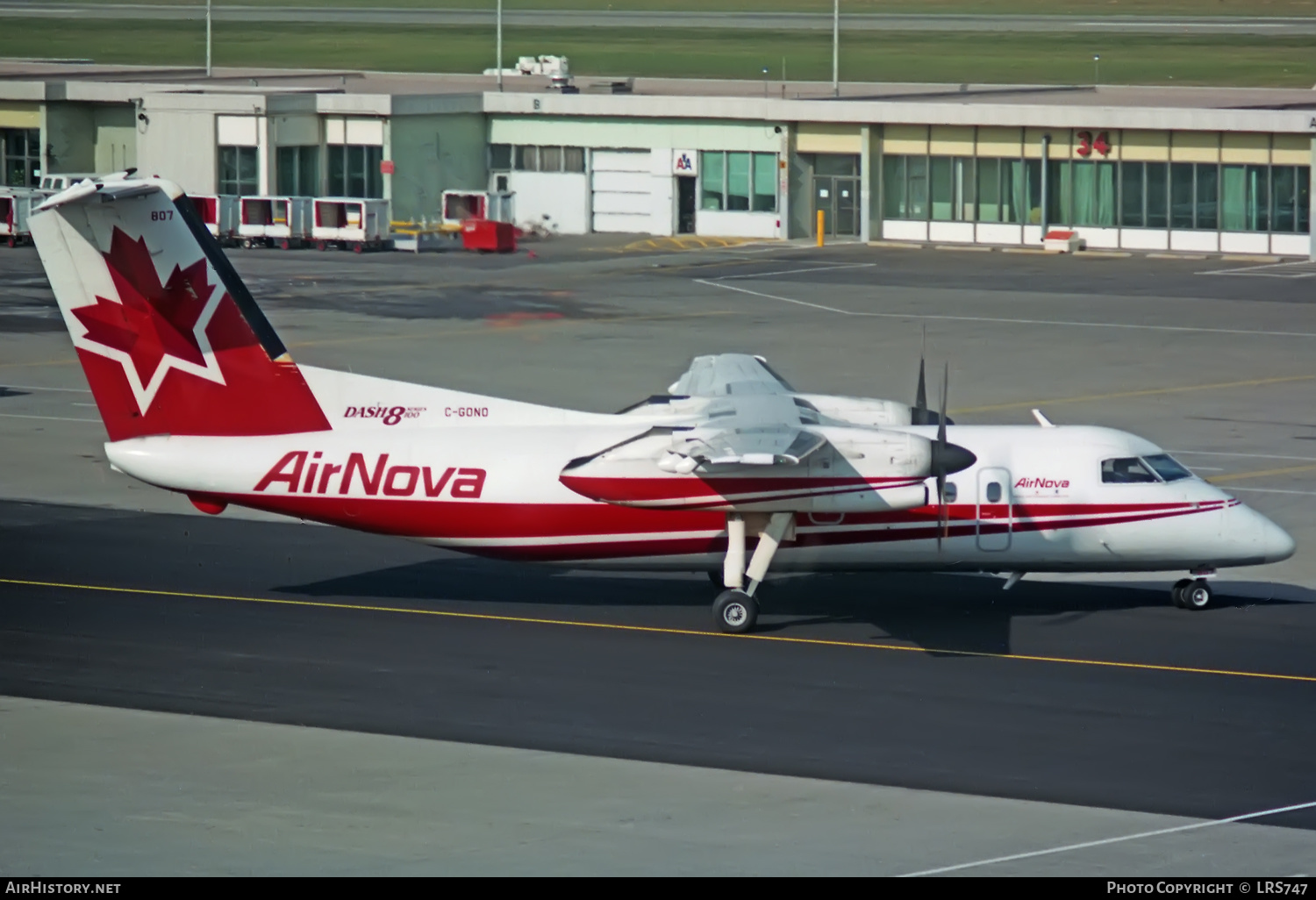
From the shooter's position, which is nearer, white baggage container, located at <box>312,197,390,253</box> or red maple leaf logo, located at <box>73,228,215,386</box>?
red maple leaf logo, located at <box>73,228,215,386</box>

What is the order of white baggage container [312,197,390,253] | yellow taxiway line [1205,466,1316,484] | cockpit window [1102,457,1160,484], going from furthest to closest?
1. white baggage container [312,197,390,253]
2. yellow taxiway line [1205,466,1316,484]
3. cockpit window [1102,457,1160,484]

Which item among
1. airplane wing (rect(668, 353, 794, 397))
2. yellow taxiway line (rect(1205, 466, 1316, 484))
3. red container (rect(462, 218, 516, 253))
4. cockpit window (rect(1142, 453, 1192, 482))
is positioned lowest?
yellow taxiway line (rect(1205, 466, 1316, 484))

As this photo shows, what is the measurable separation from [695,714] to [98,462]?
62.1 feet

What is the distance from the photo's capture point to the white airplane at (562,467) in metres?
24.3

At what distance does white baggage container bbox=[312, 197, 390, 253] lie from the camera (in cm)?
7650

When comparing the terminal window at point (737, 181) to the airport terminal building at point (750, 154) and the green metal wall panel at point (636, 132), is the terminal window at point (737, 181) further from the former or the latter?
the green metal wall panel at point (636, 132)

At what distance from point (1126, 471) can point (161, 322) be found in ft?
42.2

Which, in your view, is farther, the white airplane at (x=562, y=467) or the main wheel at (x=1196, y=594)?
the main wheel at (x=1196, y=594)

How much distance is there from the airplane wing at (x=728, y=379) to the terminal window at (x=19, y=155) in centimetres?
6419

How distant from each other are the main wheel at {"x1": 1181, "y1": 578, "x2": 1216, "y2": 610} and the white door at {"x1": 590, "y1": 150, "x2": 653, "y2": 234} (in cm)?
5749

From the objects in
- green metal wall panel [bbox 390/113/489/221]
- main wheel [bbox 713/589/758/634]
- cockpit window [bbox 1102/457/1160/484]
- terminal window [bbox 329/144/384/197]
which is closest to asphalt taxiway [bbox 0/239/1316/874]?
main wheel [bbox 713/589/758/634]

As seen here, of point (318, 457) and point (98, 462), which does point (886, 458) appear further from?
point (98, 462)

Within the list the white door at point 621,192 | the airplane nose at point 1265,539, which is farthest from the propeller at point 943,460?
the white door at point 621,192

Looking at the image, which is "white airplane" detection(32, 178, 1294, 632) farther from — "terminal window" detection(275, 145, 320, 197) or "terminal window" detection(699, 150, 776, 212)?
"terminal window" detection(275, 145, 320, 197)
